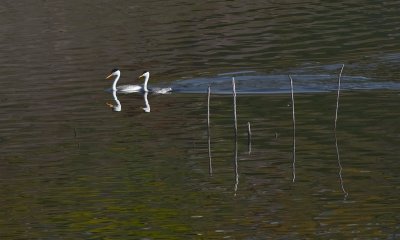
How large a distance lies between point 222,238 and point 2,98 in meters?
16.2

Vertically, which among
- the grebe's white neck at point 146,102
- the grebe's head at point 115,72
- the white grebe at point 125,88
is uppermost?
the grebe's head at point 115,72

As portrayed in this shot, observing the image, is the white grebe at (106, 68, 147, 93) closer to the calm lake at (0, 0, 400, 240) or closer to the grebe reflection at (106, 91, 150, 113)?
the calm lake at (0, 0, 400, 240)

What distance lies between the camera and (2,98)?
107ft

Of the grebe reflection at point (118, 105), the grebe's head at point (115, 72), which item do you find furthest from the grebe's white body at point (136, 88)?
the grebe reflection at point (118, 105)

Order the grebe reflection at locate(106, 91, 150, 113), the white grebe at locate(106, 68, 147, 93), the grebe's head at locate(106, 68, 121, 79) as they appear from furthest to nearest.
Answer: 1. the grebe's head at locate(106, 68, 121, 79)
2. the white grebe at locate(106, 68, 147, 93)
3. the grebe reflection at locate(106, 91, 150, 113)

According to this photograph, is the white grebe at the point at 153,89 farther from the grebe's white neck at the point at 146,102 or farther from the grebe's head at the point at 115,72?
the grebe's head at the point at 115,72

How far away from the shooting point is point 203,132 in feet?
86.5

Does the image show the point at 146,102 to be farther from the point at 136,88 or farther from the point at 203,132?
the point at 203,132

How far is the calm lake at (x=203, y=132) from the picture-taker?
1900cm

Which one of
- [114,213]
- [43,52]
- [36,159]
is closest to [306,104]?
[36,159]

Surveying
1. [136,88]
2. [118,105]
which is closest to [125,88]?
[136,88]

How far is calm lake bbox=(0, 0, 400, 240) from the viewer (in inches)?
748

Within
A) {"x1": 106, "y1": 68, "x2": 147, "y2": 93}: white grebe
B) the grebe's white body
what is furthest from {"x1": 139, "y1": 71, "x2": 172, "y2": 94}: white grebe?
{"x1": 106, "y1": 68, "x2": 147, "y2": 93}: white grebe

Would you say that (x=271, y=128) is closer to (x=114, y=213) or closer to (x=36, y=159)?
(x=36, y=159)
